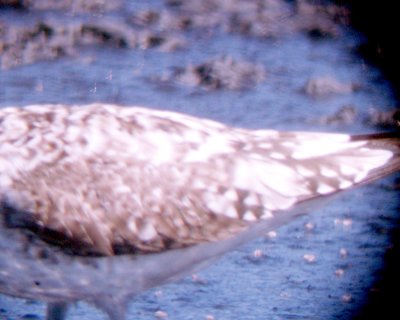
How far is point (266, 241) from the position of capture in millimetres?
6730

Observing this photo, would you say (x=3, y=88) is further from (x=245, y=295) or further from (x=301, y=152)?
(x=301, y=152)

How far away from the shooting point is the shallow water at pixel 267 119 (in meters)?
6.01

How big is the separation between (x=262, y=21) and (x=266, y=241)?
4952 mm

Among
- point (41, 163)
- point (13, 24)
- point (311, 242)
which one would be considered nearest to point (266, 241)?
point (311, 242)

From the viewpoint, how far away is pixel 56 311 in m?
5.43

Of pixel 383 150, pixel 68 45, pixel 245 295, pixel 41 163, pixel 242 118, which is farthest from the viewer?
pixel 68 45

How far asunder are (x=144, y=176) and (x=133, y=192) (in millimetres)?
97

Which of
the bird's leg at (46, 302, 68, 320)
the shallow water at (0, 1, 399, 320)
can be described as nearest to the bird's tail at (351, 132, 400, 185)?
the shallow water at (0, 1, 399, 320)

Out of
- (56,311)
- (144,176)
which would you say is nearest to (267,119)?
(56,311)

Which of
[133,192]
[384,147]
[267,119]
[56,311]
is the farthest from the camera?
[267,119]

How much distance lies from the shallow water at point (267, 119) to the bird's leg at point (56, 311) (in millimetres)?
415

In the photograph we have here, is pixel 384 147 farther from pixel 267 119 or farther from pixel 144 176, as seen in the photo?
pixel 267 119

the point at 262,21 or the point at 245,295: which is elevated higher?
the point at 262,21

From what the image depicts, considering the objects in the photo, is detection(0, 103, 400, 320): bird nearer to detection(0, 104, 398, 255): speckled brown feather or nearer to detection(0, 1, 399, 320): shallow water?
detection(0, 104, 398, 255): speckled brown feather
